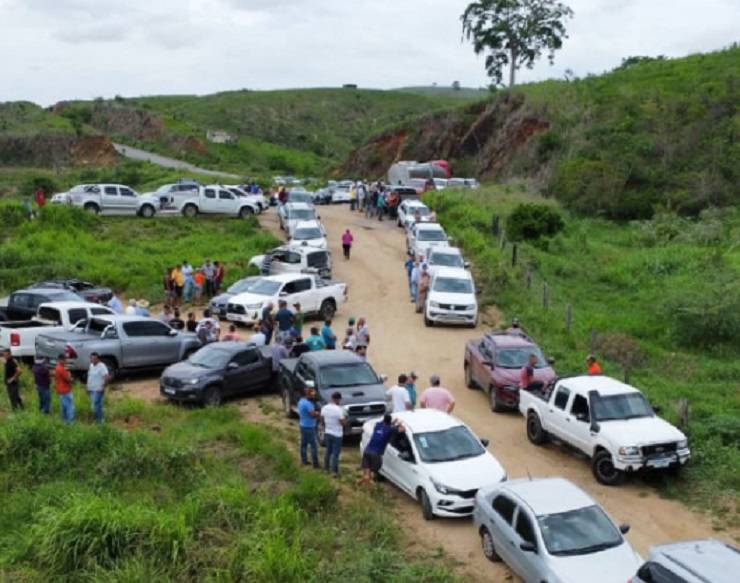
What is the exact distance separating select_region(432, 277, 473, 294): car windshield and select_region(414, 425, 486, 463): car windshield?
1261cm

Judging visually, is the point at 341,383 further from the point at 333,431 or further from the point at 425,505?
the point at 425,505

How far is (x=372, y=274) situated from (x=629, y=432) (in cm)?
2001

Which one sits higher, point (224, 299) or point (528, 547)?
point (224, 299)

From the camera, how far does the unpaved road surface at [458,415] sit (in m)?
13.2

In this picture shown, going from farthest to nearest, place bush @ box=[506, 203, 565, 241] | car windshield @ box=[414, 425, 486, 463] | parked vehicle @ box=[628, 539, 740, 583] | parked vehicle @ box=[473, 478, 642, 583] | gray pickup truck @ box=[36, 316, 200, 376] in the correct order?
bush @ box=[506, 203, 565, 241]
gray pickup truck @ box=[36, 316, 200, 376]
car windshield @ box=[414, 425, 486, 463]
parked vehicle @ box=[473, 478, 642, 583]
parked vehicle @ box=[628, 539, 740, 583]

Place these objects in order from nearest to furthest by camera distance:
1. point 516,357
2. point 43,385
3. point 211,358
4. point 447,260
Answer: point 43,385 → point 516,357 → point 211,358 → point 447,260

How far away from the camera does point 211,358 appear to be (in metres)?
20.0

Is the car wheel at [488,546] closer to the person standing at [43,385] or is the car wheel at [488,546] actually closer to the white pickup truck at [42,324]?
the person standing at [43,385]

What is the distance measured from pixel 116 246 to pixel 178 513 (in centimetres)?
2582

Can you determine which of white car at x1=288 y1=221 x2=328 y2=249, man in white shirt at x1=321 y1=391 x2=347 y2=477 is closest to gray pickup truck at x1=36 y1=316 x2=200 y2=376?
man in white shirt at x1=321 y1=391 x2=347 y2=477

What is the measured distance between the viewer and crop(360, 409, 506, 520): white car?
1341 centimetres

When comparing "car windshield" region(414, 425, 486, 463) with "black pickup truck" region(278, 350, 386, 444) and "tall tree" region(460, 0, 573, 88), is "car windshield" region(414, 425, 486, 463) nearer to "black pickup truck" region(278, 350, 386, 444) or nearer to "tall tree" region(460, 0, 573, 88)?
"black pickup truck" region(278, 350, 386, 444)

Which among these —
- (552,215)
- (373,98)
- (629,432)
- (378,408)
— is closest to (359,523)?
(378,408)

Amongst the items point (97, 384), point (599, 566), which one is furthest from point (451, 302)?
point (599, 566)
